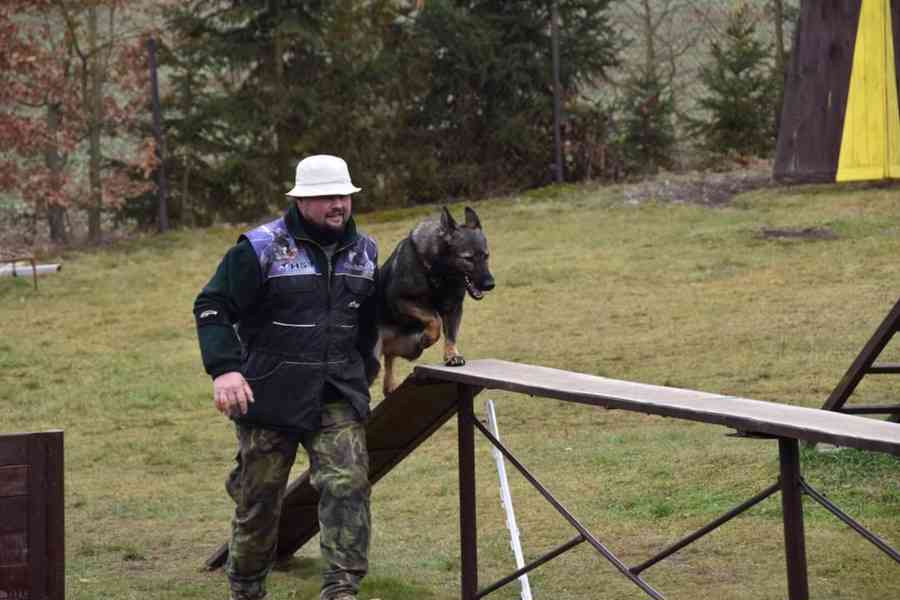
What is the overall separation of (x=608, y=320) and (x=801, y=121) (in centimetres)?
746

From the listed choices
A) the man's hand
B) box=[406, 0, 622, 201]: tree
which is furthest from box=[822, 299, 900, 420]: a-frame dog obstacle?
box=[406, 0, 622, 201]: tree

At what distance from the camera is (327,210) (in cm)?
588

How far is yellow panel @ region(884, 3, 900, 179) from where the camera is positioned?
677 centimetres

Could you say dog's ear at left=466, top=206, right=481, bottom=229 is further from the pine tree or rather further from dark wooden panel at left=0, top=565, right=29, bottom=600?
the pine tree

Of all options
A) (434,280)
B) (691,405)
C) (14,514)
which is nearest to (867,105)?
(434,280)

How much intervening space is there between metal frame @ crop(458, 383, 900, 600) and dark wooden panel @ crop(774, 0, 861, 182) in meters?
1.99

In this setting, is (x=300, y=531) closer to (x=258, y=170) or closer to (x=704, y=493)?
(x=704, y=493)

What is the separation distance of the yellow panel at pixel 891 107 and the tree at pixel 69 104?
14.3 metres

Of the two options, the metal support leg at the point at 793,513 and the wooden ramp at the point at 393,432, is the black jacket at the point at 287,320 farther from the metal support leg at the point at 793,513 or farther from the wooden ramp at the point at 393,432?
the metal support leg at the point at 793,513

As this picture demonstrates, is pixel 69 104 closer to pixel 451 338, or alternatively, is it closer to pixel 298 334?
pixel 451 338

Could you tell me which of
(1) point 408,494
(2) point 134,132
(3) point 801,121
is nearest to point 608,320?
(1) point 408,494

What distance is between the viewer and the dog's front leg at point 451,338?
20.7 feet


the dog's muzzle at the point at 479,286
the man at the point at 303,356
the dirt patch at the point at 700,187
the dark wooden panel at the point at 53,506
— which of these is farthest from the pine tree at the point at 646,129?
the dark wooden panel at the point at 53,506

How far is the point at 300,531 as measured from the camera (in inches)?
286
